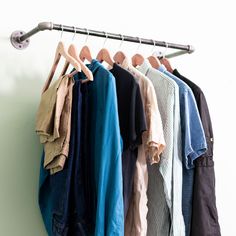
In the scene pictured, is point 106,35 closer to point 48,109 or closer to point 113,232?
point 48,109

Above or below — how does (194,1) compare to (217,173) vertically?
above

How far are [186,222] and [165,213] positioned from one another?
0.30 feet

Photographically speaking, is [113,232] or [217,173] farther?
[217,173]

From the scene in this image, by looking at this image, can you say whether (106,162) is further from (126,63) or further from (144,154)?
(126,63)

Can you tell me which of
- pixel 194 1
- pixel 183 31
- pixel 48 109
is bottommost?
pixel 48 109

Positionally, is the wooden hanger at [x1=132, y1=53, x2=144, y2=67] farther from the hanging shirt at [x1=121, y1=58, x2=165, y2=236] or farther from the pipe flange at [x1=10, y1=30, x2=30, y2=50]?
the pipe flange at [x1=10, y1=30, x2=30, y2=50]

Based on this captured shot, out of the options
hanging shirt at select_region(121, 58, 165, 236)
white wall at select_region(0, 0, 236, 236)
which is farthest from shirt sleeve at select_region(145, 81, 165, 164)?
white wall at select_region(0, 0, 236, 236)

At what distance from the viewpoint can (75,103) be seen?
1.00 m

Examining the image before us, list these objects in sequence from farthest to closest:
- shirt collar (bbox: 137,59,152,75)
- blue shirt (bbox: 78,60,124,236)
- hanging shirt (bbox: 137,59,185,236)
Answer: shirt collar (bbox: 137,59,152,75)
hanging shirt (bbox: 137,59,185,236)
blue shirt (bbox: 78,60,124,236)

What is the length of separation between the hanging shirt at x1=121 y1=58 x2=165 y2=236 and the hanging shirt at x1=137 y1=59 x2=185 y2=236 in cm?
5

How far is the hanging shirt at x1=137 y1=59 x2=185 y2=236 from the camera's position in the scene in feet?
3.43

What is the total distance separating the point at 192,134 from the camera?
3.59 feet

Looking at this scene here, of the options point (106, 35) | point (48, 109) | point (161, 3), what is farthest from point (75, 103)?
point (161, 3)

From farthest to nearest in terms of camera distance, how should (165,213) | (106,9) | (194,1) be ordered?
(194,1) → (106,9) → (165,213)
